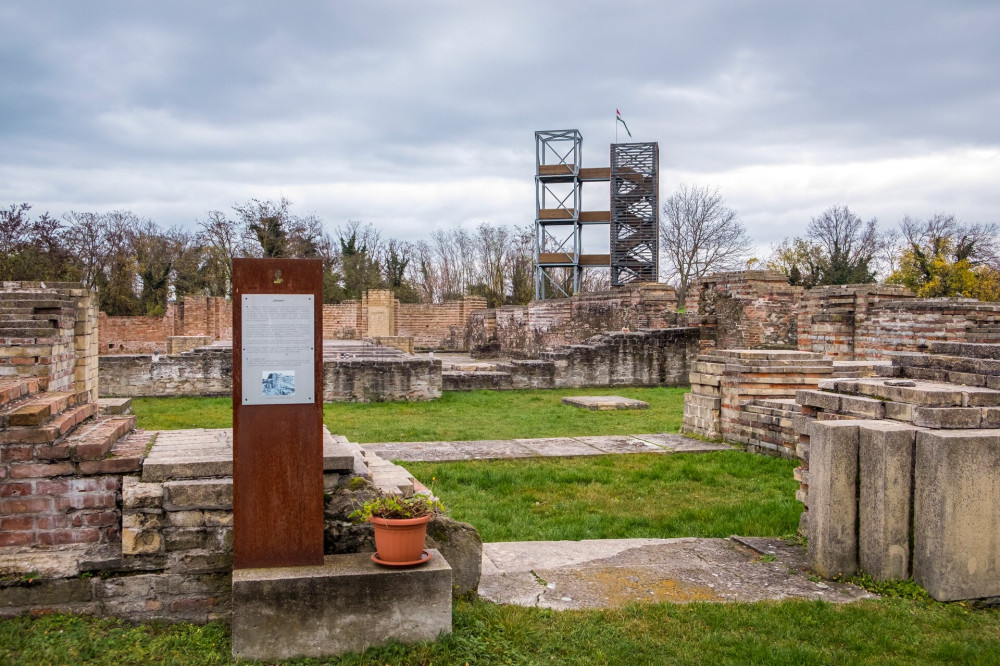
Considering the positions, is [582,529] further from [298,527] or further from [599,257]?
[599,257]

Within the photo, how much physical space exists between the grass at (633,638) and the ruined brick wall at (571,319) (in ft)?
52.1

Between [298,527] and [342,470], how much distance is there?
438mm

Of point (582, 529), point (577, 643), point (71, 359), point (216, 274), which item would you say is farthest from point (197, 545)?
point (216, 274)

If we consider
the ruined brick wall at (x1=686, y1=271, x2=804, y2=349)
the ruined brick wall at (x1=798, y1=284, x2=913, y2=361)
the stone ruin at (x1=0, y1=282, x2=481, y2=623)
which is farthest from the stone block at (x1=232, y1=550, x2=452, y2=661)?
the ruined brick wall at (x1=686, y1=271, x2=804, y2=349)

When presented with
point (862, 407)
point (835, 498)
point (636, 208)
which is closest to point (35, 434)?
point (835, 498)

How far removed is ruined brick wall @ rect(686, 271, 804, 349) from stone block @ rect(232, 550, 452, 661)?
13.8m

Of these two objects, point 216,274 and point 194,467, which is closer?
point 194,467

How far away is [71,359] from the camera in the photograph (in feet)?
22.5

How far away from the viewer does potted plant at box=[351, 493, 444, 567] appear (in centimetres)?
313

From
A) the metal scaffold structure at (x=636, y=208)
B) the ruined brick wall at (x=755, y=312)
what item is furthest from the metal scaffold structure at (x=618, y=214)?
the ruined brick wall at (x=755, y=312)

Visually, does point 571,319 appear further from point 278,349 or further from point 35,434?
point 35,434

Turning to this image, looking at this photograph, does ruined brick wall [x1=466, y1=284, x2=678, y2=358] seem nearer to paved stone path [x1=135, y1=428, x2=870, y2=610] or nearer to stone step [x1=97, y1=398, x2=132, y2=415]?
stone step [x1=97, y1=398, x2=132, y2=415]

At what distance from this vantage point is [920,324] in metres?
10.8

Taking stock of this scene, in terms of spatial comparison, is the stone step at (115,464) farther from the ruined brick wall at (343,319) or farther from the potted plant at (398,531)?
the ruined brick wall at (343,319)
